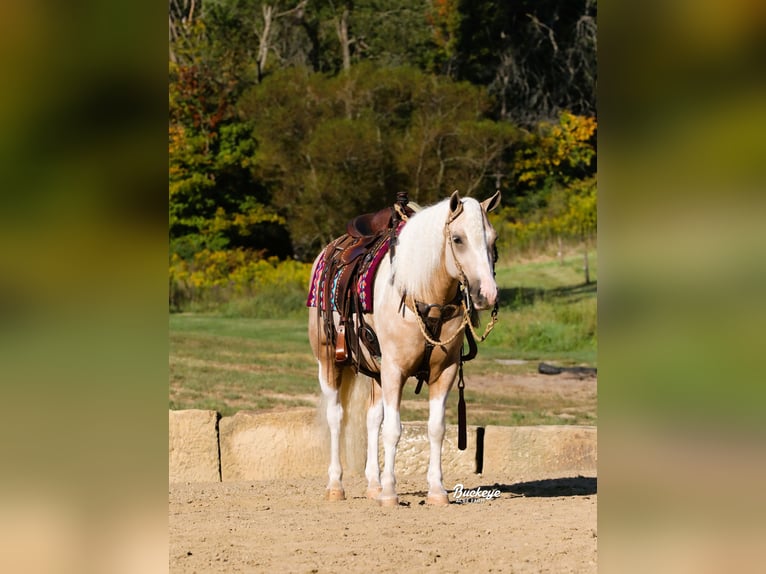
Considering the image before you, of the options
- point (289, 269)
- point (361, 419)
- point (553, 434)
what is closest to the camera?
point (361, 419)

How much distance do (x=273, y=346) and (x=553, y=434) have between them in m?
9.58

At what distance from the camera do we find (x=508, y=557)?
5957 millimetres

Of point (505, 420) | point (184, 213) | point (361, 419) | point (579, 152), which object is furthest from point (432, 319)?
point (579, 152)

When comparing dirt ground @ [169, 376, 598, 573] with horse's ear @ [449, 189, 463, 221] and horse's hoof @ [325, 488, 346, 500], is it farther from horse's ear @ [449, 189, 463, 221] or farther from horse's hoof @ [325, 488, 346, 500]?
horse's ear @ [449, 189, 463, 221]

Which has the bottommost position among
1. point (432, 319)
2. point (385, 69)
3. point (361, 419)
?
point (361, 419)

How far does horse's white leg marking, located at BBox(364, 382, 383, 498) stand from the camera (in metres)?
8.39

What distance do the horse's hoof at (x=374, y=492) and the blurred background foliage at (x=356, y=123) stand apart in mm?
14580

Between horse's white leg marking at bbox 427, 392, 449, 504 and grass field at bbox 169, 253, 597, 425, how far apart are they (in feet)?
15.5

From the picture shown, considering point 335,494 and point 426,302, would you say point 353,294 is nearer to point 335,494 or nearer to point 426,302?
point 426,302

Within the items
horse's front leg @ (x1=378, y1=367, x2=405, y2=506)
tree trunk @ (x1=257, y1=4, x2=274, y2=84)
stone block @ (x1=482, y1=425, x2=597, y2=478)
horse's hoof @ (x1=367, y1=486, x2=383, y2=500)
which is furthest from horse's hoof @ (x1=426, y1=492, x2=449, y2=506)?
tree trunk @ (x1=257, y1=4, x2=274, y2=84)

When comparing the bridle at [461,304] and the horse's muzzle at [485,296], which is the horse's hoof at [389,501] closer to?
the bridle at [461,304]
